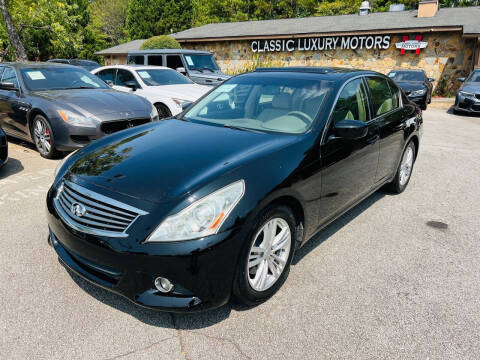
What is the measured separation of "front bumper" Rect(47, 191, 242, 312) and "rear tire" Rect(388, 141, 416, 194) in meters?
3.34

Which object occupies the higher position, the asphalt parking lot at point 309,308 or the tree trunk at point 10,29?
the tree trunk at point 10,29

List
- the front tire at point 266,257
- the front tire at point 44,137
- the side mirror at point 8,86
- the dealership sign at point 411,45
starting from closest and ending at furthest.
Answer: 1. the front tire at point 266,257
2. the front tire at point 44,137
3. the side mirror at point 8,86
4. the dealership sign at point 411,45

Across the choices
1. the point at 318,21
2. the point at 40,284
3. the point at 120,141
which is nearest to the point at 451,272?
the point at 120,141

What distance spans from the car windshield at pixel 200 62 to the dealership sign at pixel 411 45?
38.6ft

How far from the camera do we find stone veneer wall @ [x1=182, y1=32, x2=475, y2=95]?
1867 cm

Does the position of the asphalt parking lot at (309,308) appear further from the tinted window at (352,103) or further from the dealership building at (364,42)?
the dealership building at (364,42)

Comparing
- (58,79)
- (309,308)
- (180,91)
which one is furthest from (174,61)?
(309,308)

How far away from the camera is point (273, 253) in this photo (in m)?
2.74

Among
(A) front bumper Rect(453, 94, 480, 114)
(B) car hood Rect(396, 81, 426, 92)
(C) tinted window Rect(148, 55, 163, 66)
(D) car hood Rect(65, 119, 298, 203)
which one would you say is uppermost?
(C) tinted window Rect(148, 55, 163, 66)

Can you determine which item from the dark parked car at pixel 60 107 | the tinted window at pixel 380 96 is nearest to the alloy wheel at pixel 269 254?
the tinted window at pixel 380 96

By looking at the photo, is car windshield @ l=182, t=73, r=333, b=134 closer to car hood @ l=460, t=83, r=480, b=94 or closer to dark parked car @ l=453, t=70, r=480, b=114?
dark parked car @ l=453, t=70, r=480, b=114

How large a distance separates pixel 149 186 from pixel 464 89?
1363cm

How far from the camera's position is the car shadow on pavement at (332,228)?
11.5 feet

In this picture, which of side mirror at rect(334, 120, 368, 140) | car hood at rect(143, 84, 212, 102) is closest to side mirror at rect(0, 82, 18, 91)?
car hood at rect(143, 84, 212, 102)
